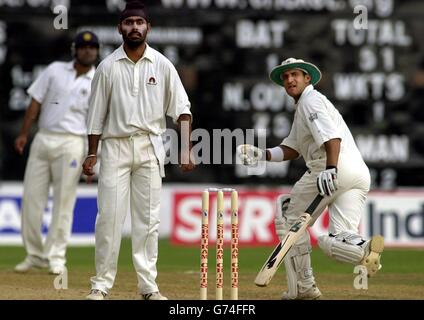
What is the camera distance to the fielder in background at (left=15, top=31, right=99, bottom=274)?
10.0 m

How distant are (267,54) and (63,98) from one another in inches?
172

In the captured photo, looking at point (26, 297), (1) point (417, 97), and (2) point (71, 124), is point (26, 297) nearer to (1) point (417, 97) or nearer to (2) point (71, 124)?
(2) point (71, 124)

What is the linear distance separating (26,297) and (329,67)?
7.29 metres

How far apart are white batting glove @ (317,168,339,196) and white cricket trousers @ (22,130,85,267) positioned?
11.2 feet

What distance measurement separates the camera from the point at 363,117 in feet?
46.0

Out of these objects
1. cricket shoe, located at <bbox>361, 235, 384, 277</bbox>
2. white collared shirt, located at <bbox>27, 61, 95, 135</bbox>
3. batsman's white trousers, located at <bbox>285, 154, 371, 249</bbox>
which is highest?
white collared shirt, located at <bbox>27, 61, 95, 135</bbox>

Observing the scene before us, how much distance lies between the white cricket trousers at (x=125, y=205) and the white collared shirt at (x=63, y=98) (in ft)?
9.14

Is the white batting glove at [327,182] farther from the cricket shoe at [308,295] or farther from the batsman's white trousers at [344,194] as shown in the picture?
the cricket shoe at [308,295]

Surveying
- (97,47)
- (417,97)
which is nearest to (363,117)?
(417,97)

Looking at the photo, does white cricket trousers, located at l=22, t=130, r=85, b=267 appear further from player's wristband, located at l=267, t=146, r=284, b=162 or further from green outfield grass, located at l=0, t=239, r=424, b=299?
player's wristband, located at l=267, t=146, r=284, b=162

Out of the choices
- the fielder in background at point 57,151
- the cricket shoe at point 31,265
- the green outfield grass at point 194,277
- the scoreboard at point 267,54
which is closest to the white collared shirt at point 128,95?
the green outfield grass at point 194,277

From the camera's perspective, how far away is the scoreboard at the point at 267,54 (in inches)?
544

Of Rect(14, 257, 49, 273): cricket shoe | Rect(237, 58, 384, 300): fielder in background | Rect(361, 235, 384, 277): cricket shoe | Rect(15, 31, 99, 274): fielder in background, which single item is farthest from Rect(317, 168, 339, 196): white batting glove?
Rect(14, 257, 49, 273): cricket shoe

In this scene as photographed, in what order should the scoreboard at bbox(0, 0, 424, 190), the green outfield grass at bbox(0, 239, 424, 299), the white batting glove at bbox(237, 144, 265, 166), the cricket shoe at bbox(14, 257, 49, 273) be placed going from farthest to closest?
the scoreboard at bbox(0, 0, 424, 190), the cricket shoe at bbox(14, 257, 49, 273), the green outfield grass at bbox(0, 239, 424, 299), the white batting glove at bbox(237, 144, 265, 166)
